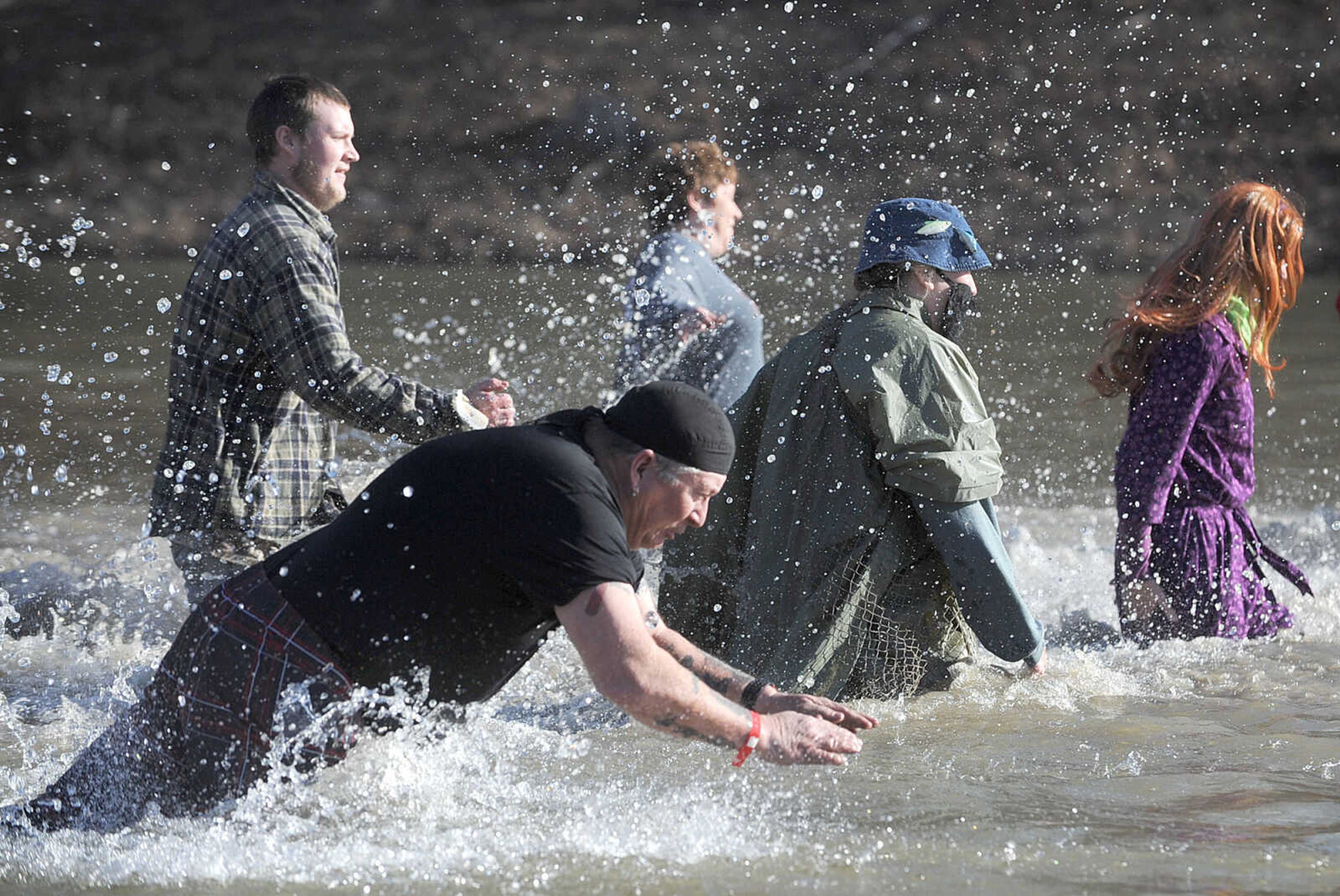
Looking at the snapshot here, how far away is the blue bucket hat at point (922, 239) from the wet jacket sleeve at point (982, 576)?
0.71 metres

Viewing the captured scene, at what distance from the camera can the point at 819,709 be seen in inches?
143

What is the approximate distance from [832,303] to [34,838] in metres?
13.6

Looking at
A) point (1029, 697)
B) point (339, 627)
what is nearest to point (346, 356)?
point (339, 627)

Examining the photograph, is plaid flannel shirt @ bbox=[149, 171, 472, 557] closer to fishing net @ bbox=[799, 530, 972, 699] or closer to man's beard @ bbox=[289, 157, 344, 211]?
man's beard @ bbox=[289, 157, 344, 211]

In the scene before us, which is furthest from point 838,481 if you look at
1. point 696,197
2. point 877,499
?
point 696,197

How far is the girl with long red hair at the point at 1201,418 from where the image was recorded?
5.49m

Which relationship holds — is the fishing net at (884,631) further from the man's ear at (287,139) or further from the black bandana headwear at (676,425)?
the man's ear at (287,139)

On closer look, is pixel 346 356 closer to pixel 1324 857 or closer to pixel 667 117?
pixel 1324 857

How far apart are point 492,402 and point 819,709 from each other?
61.7 inches

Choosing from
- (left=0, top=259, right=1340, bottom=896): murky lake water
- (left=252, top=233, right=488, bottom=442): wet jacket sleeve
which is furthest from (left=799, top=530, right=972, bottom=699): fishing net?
(left=252, top=233, right=488, bottom=442): wet jacket sleeve

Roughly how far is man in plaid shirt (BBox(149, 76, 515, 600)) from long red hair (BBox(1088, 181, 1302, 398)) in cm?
220

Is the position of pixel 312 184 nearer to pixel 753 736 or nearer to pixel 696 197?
pixel 696 197

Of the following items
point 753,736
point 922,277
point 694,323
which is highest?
point 922,277

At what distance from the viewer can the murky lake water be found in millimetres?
3646
